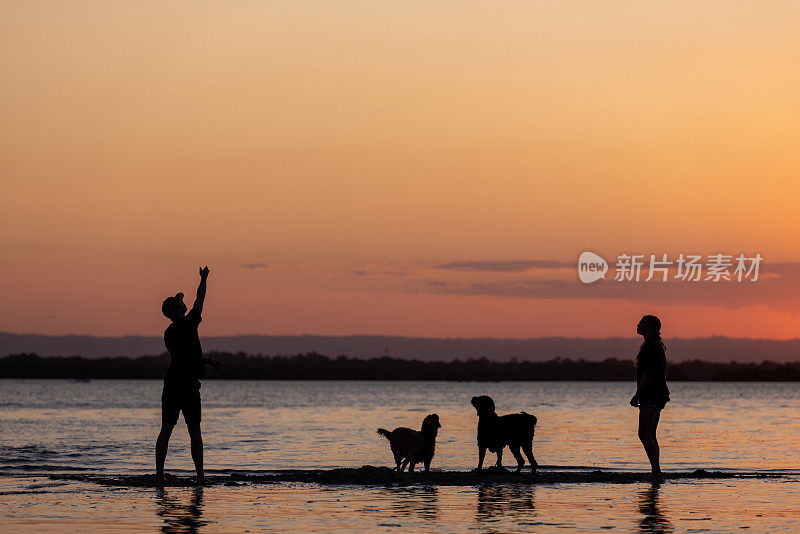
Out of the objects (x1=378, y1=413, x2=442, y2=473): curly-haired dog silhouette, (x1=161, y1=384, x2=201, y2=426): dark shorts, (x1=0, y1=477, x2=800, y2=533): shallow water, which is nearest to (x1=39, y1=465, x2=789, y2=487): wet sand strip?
(x1=378, y1=413, x2=442, y2=473): curly-haired dog silhouette

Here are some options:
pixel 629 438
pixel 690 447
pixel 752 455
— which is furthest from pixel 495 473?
pixel 629 438

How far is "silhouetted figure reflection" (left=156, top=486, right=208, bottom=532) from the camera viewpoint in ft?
32.7

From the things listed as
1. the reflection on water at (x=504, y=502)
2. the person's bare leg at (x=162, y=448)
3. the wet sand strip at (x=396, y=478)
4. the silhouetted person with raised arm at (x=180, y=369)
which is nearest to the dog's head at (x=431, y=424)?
the wet sand strip at (x=396, y=478)

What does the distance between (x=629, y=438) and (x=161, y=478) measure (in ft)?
57.7

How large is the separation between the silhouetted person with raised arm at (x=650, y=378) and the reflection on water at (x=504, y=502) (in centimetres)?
187

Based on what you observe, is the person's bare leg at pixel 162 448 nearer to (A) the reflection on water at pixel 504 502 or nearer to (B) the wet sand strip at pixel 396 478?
(B) the wet sand strip at pixel 396 478

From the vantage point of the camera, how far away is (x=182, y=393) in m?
13.4

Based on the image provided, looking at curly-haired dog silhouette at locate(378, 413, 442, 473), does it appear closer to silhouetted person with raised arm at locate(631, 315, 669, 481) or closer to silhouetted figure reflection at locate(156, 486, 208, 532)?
silhouetted person with raised arm at locate(631, 315, 669, 481)

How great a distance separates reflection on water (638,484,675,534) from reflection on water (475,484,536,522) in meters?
1.11

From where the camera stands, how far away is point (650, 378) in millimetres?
14680

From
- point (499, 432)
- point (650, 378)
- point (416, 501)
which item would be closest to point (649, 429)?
point (650, 378)

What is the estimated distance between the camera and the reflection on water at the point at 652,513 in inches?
394

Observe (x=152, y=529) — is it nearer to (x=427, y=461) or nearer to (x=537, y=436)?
(x=427, y=461)

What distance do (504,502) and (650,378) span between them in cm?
345
